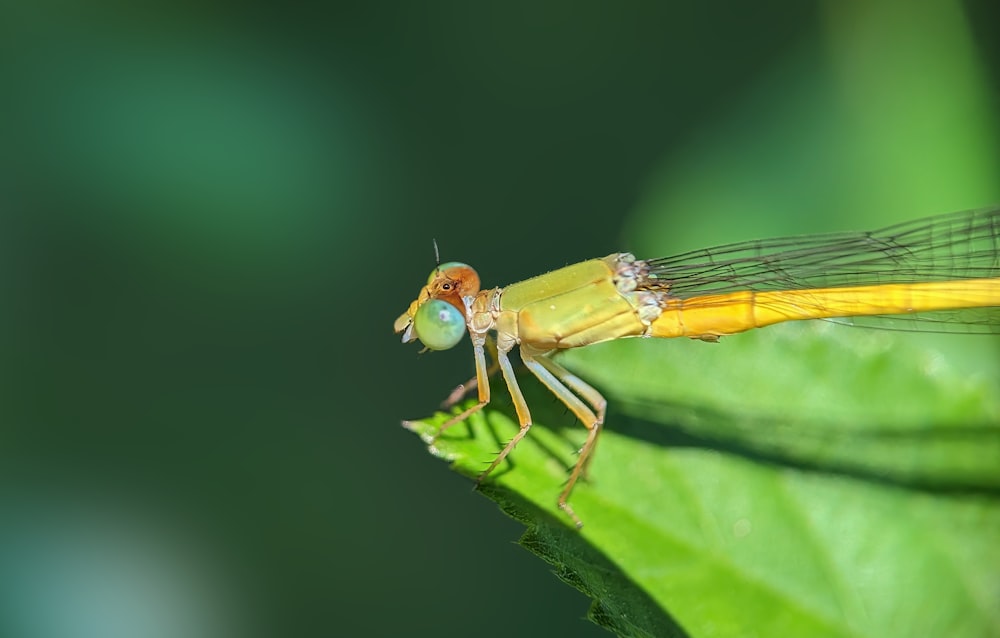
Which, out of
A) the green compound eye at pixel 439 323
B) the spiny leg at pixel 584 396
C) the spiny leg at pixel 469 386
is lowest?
the spiny leg at pixel 584 396

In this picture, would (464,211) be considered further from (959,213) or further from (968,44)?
(968,44)

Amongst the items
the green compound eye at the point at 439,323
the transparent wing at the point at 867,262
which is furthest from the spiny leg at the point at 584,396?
the transparent wing at the point at 867,262

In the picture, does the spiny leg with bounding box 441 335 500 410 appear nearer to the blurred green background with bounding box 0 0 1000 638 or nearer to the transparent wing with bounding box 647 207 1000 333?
the blurred green background with bounding box 0 0 1000 638

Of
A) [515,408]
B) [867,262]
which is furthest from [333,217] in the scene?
[867,262]

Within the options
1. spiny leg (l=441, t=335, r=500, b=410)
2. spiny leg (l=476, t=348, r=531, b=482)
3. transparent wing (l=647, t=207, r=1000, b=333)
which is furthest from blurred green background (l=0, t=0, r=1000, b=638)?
spiny leg (l=476, t=348, r=531, b=482)

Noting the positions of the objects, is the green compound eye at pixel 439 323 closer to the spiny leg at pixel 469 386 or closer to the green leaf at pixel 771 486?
the spiny leg at pixel 469 386

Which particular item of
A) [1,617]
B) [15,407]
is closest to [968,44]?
[15,407]
